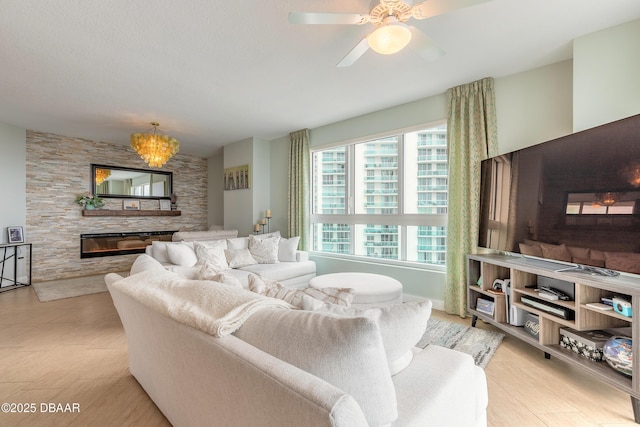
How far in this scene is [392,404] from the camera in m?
0.78

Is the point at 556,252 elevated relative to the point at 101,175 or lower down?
lower down

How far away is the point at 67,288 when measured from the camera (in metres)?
4.24

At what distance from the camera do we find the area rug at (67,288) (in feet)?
12.7

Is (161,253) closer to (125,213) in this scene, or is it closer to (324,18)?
(125,213)

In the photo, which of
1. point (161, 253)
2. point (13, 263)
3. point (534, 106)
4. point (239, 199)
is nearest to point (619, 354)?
point (534, 106)

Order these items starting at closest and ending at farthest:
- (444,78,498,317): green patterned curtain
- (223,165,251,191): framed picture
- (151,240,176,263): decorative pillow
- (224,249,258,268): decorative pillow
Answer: (444,78,498,317): green patterned curtain
(151,240,176,263): decorative pillow
(224,249,258,268): decorative pillow
(223,165,251,191): framed picture

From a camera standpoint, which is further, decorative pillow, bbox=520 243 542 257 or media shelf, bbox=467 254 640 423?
decorative pillow, bbox=520 243 542 257

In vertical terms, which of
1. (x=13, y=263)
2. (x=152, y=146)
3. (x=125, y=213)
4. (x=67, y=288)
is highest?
(x=152, y=146)

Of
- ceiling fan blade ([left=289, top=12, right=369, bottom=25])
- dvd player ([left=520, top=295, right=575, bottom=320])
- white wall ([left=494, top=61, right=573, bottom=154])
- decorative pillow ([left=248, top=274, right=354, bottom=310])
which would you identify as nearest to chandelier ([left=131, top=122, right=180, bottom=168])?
ceiling fan blade ([left=289, top=12, right=369, bottom=25])

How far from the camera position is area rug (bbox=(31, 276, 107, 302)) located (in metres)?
3.88

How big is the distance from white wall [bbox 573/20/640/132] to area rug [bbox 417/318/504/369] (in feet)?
6.26

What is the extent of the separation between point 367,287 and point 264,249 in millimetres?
1868

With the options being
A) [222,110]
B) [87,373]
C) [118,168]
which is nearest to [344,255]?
[222,110]

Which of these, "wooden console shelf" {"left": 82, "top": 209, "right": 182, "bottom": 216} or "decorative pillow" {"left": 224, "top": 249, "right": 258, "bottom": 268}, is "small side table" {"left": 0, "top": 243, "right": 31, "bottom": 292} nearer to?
"wooden console shelf" {"left": 82, "top": 209, "right": 182, "bottom": 216}
